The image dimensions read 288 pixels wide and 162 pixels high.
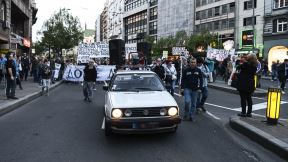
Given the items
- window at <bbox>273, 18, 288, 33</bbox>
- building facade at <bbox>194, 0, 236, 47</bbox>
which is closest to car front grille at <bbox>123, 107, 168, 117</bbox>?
window at <bbox>273, 18, 288, 33</bbox>

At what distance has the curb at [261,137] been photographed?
7.44 meters

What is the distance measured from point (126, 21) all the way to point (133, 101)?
3725 inches

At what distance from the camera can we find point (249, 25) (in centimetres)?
5275

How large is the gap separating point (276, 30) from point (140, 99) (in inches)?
1628

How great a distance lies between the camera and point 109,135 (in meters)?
9.01

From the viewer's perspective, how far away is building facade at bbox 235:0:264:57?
49.8m

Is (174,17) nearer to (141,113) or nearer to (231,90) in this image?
(231,90)

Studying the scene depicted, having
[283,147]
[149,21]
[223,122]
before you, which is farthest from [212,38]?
[283,147]

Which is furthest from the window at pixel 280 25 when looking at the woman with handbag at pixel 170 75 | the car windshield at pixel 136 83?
the car windshield at pixel 136 83

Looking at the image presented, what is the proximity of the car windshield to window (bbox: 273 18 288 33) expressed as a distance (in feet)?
127

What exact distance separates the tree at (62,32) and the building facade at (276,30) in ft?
88.3

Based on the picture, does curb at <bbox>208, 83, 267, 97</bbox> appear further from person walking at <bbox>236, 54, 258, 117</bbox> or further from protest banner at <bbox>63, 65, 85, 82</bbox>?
protest banner at <bbox>63, 65, 85, 82</bbox>

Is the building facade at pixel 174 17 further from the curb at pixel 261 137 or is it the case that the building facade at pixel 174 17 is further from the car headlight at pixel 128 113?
the car headlight at pixel 128 113

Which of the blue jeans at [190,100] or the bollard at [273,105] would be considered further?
the blue jeans at [190,100]
